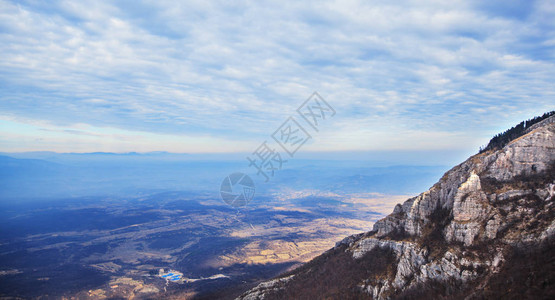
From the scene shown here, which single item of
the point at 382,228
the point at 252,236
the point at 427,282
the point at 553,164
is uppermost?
the point at 553,164

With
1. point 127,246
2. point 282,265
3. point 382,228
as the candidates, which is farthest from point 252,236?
point 382,228

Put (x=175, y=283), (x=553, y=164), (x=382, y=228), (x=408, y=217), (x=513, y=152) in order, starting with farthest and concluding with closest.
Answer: (x=175, y=283), (x=382, y=228), (x=408, y=217), (x=513, y=152), (x=553, y=164)

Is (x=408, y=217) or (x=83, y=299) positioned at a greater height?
(x=408, y=217)

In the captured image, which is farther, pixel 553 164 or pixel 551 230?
pixel 553 164

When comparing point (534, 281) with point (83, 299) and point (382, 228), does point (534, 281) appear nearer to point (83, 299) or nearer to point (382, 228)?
point (382, 228)

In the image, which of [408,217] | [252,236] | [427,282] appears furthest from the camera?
[252,236]

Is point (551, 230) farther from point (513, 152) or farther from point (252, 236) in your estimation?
point (252, 236)
